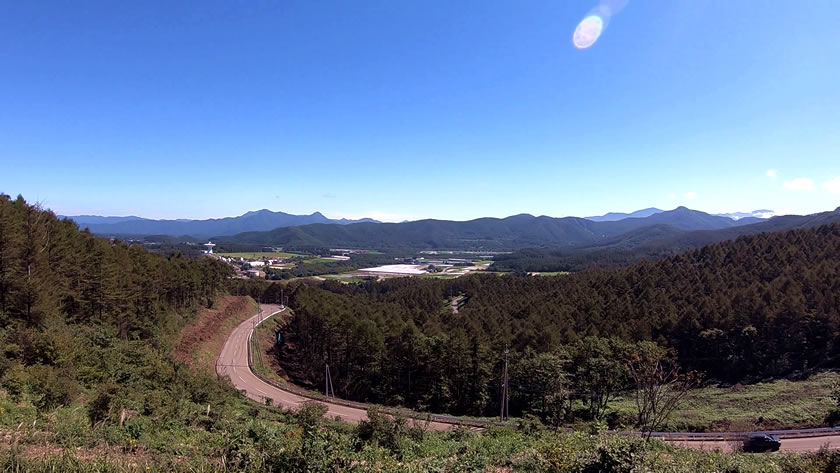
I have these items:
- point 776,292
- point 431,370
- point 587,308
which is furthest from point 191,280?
point 776,292

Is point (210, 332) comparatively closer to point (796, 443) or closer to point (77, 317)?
point (77, 317)

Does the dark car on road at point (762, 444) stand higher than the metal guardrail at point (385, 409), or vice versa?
the dark car on road at point (762, 444)

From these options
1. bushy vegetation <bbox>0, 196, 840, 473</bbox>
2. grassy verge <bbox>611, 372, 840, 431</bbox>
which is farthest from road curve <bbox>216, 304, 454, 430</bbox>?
grassy verge <bbox>611, 372, 840, 431</bbox>

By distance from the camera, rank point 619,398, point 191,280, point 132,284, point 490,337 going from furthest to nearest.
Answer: point 191,280 < point 490,337 < point 619,398 < point 132,284

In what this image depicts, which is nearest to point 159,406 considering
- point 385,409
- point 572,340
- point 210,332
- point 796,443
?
point 385,409

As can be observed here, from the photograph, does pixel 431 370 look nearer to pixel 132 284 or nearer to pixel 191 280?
pixel 132 284

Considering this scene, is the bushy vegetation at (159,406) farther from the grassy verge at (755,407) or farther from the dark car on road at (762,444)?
the dark car on road at (762,444)

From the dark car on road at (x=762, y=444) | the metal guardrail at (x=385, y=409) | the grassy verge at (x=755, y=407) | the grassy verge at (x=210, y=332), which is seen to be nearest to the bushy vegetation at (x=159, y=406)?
the grassy verge at (x=210, y=332)
